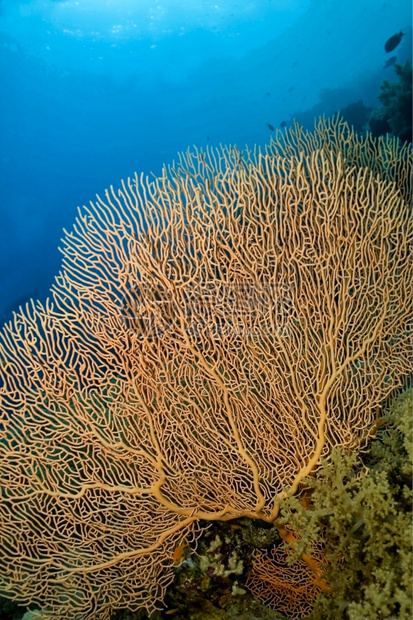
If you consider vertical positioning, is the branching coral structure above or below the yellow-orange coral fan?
above

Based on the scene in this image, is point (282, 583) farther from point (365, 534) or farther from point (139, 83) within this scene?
point (139, 83)

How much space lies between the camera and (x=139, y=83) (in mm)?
45156

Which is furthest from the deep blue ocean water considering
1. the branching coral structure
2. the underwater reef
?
the branching coral structure

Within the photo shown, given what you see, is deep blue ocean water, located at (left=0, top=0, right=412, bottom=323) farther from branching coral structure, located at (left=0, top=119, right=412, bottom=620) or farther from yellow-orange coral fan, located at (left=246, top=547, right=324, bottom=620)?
yellow-orange coral fan, located at (left=246, top=547, right=324, bottom=620)

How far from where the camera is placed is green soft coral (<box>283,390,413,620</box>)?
6.87 ft

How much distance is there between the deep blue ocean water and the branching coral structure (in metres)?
38.7

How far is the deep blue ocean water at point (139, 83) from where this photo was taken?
125 feet

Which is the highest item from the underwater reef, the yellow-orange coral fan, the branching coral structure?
the underwater reef

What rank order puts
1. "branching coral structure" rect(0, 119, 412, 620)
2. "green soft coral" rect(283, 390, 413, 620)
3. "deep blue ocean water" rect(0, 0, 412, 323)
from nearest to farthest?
"green soft coral" rect(283, 390, 413, 620) → "branching coral structure" rect(0, 119, 412, 620) → "deep blue ocean water" rect(0, 0, 412, 323)

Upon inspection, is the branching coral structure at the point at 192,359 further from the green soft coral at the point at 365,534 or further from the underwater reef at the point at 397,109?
the underwater reef at the point at 397,109

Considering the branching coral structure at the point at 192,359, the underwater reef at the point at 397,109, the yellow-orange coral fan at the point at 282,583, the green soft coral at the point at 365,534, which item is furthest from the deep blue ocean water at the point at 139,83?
the green soft coral at the point at 365,534

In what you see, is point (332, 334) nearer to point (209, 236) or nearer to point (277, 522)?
point (209, 236)

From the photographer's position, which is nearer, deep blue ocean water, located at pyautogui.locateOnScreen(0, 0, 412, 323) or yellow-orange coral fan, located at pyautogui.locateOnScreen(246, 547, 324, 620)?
yellow-orange coral fan, located at pyautogui.locateOnScreen(246, 547, 324, 620)

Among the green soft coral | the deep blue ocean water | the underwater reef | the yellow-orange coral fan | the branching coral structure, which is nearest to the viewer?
the green soft coral
